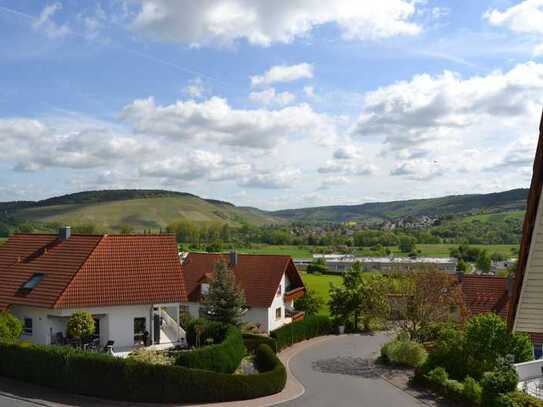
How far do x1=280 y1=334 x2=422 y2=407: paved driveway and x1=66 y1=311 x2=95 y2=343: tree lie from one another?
431 inches

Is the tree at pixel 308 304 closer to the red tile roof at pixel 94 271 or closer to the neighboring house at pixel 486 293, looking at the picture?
→ the neighboring house at pixel 486 293

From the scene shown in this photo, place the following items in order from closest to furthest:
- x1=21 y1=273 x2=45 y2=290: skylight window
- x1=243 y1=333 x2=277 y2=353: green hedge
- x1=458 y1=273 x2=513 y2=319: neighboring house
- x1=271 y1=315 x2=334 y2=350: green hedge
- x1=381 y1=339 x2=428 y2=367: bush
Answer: x1=21 y1=273 x2=45 y2=290: skylight window
x1=381 y1=339 x2=428 y2=367: bush
x1=243 y1=333 x2=277 y2=353: green hedge
x1=271 y1=315 x2=334 y2=350: green hedge
x1=458 y1=273 x2=513 y2=319: neighboring house

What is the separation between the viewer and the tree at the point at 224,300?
114ft

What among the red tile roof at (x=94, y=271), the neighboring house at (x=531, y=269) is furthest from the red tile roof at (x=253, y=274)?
the neighboring house at (x=531, y=269)

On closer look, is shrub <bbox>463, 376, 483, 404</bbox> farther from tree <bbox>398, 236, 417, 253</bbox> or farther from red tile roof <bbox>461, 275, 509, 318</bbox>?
tree <bbox>398, 236, 417, 253</bbox>

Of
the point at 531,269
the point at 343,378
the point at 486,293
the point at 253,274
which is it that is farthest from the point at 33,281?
the point at 486,293

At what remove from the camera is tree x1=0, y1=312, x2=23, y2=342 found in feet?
88.6

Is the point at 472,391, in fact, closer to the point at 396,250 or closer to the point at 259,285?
the point at 259,285

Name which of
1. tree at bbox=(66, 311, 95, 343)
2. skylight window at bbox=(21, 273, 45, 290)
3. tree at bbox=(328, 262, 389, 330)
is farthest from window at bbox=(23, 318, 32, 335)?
tree at bbox=(328, 262, 389, 330)

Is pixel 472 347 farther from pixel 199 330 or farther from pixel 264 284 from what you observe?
pixel 264 284

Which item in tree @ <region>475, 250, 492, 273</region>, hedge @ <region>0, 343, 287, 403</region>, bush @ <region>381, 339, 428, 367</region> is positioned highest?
hedge @ <region>0, 343, 287, 403</region>

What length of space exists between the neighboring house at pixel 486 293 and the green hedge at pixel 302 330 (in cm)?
1108

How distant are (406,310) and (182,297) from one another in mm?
13311

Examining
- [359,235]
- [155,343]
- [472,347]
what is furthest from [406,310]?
[359,235]
